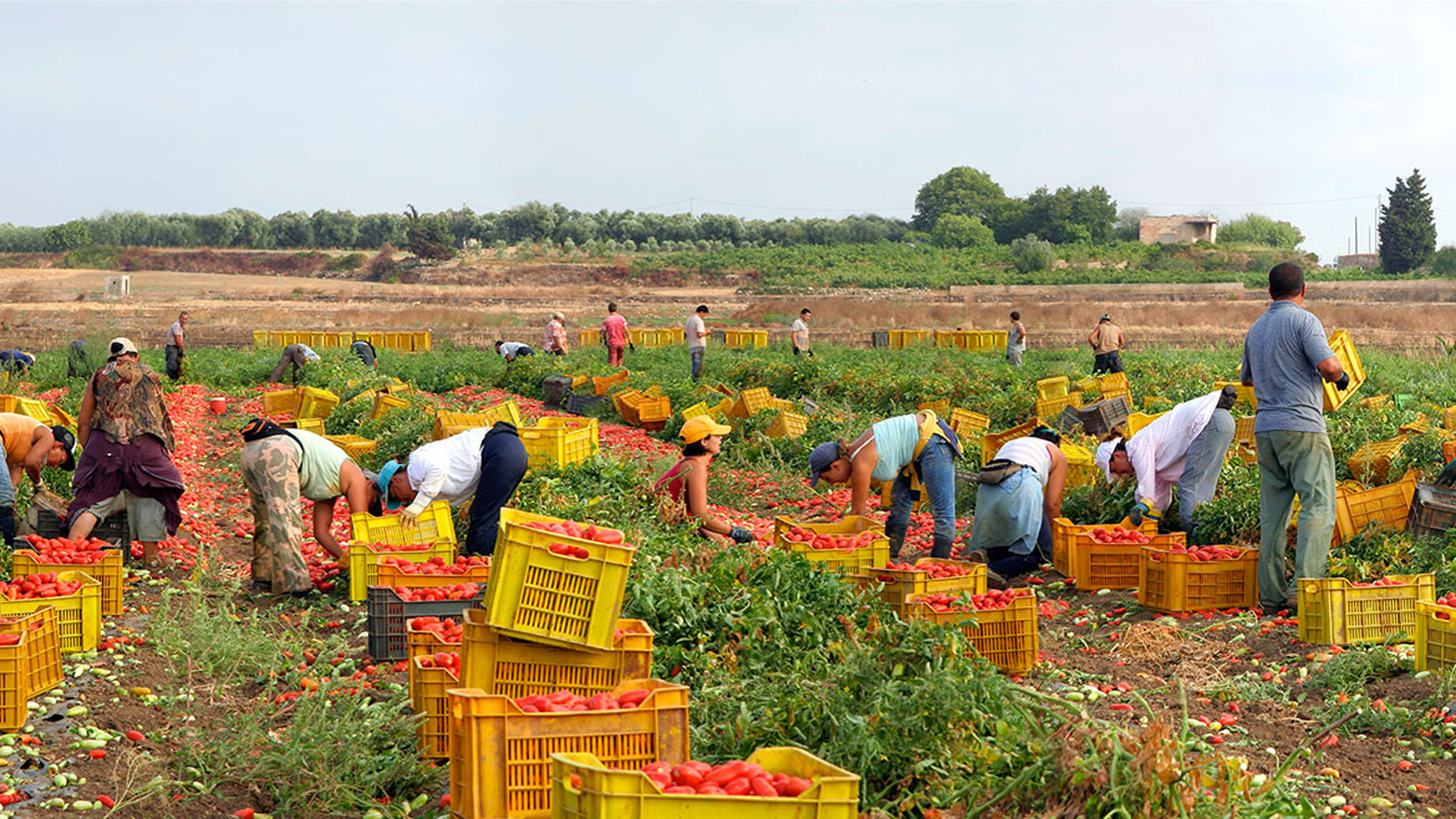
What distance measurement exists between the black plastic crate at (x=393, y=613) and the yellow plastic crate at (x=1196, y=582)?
412 centimetres

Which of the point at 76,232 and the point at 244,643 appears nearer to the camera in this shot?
the point at 244,643

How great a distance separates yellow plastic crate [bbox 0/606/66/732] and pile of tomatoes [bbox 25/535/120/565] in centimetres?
135

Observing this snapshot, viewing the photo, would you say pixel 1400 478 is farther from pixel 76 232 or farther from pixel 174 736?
pixel 76 232

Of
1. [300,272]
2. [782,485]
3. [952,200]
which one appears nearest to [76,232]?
[300,272]

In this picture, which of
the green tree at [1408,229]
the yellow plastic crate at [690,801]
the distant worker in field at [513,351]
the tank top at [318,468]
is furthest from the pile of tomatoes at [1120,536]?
the green tree at [1408,229]

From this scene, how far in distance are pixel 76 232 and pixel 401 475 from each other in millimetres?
87217

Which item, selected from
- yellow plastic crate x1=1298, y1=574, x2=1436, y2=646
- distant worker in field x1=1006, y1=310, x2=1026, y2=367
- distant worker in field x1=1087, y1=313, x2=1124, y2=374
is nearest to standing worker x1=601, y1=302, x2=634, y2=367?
distant worker in field x1=1006, y1=310, x2=1026, y2=367

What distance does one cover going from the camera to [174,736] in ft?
17.9

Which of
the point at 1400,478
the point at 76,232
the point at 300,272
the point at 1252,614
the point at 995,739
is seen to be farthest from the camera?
the point at 76,232

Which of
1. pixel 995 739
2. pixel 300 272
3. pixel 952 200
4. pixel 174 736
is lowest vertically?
pixel 174 736

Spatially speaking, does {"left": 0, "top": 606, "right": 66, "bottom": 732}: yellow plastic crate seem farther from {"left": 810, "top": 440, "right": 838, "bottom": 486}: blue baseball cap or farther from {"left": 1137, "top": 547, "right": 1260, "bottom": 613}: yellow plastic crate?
{"left": 1137, "top": 547, "right": 1260, "bottom": 613}: yellow plastic crate

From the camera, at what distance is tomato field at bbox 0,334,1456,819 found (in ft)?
12.5

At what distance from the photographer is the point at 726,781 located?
3.43 meters

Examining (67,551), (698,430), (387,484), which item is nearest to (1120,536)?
(698,430)
